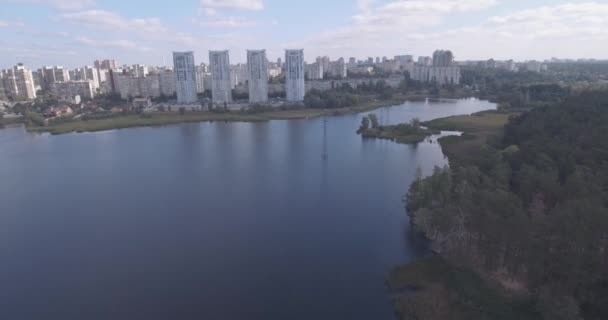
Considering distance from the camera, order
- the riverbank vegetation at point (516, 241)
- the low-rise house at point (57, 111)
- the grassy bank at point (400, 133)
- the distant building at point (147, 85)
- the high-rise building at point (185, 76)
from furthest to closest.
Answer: the distant building at point (147, 85), the high-rise building at point (185, 76), the low-rise house at point (57, 111), the grassy bank at point (400, 133), the riverbank vegetation at point (516, 241)

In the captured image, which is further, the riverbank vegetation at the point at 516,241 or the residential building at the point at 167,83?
the residential building at the point at 167,83

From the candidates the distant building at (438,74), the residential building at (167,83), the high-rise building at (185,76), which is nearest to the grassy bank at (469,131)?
the high-rise building at (185,76)

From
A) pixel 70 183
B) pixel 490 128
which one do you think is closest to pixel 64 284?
pixel 70 183

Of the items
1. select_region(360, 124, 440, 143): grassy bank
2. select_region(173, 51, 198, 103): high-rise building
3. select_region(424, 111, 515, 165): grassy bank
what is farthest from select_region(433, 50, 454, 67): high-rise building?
select_region(360, 124, 440, 143): grassy bank

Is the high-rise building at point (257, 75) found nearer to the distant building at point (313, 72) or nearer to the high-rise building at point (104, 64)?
the distant building at point (313, 72)

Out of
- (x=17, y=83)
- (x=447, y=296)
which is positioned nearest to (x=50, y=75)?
(x=17, y=83)

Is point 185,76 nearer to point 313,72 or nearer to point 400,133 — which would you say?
point 313,72
